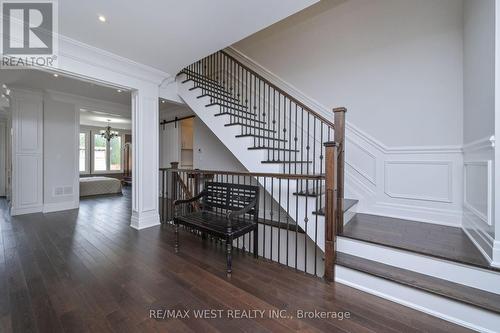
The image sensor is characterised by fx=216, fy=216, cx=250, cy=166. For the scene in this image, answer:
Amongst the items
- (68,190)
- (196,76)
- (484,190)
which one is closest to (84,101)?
(68,190)

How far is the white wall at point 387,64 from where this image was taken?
2.81 metres

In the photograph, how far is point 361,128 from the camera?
345cm

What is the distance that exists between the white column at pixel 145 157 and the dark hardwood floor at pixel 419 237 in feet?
10.3

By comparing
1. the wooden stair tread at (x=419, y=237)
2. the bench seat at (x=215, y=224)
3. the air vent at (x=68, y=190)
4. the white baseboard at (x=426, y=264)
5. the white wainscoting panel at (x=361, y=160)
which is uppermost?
the white wainscoting panel at (x=361, y=160)

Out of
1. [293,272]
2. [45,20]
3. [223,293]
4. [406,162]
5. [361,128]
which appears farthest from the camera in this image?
[361,128]

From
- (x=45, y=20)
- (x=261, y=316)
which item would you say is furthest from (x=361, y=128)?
(x=45, y=20)

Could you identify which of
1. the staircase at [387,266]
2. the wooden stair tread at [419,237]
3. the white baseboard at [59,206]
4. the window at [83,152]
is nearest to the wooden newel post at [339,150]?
the staircase at [387,266]

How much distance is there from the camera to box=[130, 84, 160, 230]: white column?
12.1 ft

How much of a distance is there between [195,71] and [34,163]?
13.0 ft

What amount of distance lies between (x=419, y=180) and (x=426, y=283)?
174 cm

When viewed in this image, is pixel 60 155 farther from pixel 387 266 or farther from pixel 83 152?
pixel 387 266

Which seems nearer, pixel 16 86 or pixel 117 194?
pixel 16 86

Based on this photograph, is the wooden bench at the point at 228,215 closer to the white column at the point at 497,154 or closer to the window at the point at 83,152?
the white column at the point at 497,154

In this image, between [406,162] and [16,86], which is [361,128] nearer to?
[406,162]
